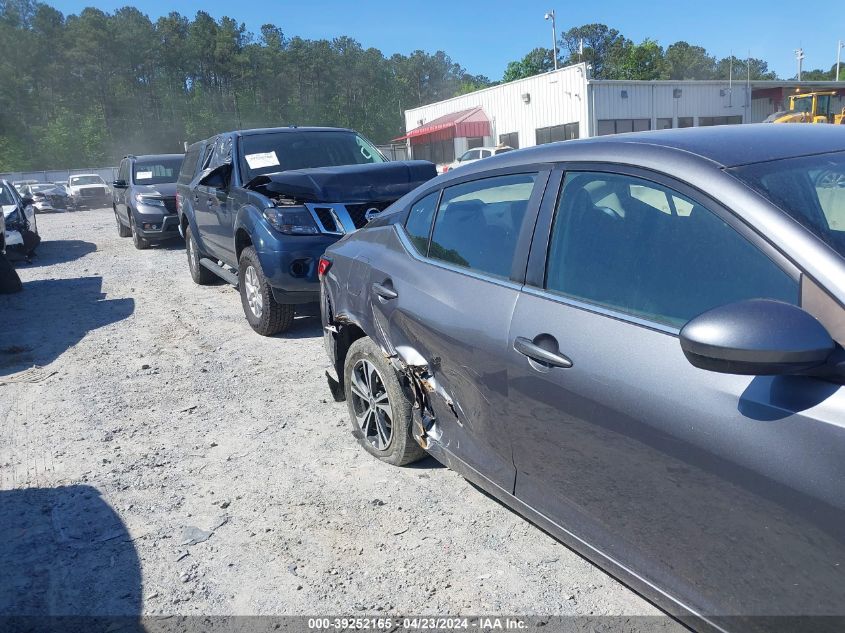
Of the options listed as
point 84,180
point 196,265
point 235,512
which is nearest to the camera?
point 235,512

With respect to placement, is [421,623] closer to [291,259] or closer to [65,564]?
[65,564]

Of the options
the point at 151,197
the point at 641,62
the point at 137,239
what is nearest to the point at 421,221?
the point at 151,197

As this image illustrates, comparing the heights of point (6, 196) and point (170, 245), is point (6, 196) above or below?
above

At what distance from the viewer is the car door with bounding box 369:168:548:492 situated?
107 inches

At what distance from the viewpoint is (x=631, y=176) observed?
7.79ft

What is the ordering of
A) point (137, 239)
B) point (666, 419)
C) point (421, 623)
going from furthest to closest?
point (137, 239), point (421, 623), point (666, 419)

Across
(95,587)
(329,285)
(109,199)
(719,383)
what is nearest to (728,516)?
(719,383)

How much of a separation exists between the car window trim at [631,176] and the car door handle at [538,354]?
0.58ft

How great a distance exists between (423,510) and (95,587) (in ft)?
4.83

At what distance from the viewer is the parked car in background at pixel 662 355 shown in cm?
171

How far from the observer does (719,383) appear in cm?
188

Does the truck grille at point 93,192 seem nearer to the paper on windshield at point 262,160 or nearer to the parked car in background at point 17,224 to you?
the parked car in background at point 17,224

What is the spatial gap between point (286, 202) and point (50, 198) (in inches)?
1203

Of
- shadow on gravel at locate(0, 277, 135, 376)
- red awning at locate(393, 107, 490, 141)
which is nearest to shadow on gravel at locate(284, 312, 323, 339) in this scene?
shadow on gravel at locate(0, 277, 135, 376)
